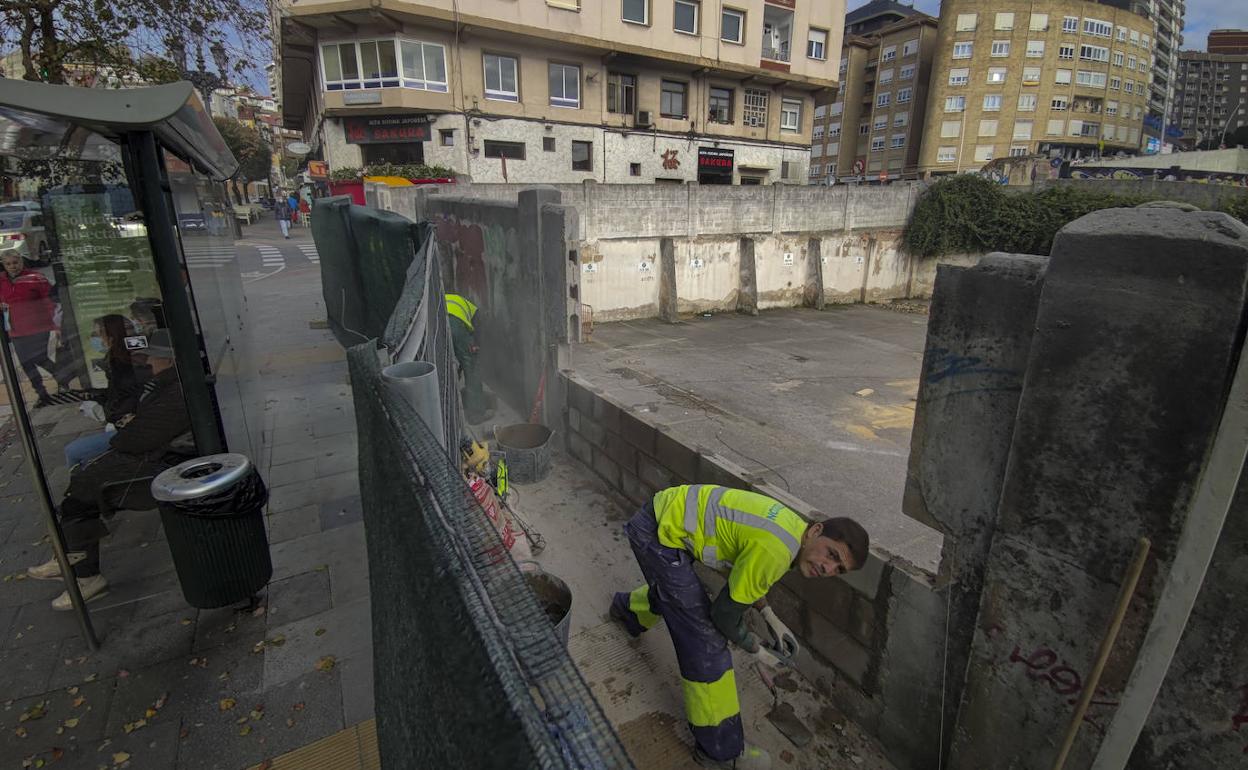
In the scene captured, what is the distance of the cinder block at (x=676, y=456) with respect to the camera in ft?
14.1

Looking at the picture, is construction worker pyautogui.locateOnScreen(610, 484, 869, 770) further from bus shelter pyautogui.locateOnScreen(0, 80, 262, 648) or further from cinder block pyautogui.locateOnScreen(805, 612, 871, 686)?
bus shelter pyautogui.locateOnScreen(0, 80, 262, 648)

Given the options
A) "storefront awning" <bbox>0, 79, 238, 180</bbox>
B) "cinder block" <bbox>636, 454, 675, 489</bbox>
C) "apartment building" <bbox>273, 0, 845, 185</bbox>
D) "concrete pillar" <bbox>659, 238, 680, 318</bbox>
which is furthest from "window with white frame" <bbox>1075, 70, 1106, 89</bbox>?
"storefront awning" <bbox>0, 79, 238, 180</bbox>

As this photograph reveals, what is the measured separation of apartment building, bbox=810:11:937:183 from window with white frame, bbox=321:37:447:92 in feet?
146

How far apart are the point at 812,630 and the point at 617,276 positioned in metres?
11.8

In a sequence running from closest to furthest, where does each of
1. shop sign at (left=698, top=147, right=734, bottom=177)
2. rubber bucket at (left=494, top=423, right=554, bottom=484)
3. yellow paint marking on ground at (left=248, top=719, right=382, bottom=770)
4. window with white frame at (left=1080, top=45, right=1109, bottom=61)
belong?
yellow paint marking on ground at (left=248, top=719, right=382, bottom=770), rubber bucket at (left=494, top=423, right=554, bottom=484), shop sign at (left=698, top=147, right=734, bottom=177), window with white frame at (left=1080, top=45, right=1109, bottom=61)

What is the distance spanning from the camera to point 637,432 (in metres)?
5.02

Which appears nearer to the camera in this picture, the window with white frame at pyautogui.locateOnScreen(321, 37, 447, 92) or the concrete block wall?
the concrete block wall

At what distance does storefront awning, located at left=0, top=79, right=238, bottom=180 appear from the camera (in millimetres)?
2844

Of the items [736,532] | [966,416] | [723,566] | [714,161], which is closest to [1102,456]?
[966,416]

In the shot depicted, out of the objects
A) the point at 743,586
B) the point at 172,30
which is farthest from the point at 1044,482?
the point at 172,30

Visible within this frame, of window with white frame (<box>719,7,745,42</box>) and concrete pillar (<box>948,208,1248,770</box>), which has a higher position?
window with white frame (<box>719,7,745,42</box>)

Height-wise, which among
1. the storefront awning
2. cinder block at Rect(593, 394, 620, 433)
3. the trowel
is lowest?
the trowel

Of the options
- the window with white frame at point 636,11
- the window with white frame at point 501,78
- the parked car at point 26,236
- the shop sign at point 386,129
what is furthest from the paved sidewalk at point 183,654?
the window with white frame at point 636,11

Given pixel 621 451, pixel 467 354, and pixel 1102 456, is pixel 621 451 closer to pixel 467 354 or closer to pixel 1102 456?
pixel 467 354
